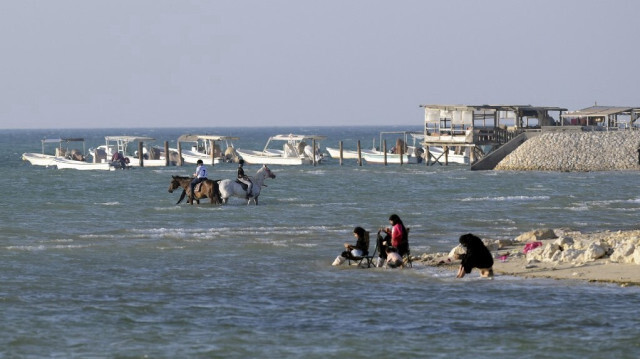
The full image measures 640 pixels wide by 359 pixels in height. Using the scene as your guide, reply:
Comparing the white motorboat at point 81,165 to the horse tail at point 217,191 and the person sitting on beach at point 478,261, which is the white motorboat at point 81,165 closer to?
the horse tail at point 217,191

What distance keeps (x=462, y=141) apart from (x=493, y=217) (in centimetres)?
3744

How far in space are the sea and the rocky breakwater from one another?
A: 28.5m

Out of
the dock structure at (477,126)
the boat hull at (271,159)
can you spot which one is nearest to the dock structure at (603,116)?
the dock structure at (477,126)

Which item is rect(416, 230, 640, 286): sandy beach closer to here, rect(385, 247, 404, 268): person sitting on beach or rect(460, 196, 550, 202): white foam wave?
rect(385, 247, 404, 268): person sitting on beach

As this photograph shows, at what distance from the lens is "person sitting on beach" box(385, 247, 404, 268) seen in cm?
2520

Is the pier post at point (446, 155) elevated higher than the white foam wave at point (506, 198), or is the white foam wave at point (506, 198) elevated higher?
the pier post at point (446, 155)

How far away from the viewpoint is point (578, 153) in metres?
74.6

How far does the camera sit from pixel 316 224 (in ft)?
125

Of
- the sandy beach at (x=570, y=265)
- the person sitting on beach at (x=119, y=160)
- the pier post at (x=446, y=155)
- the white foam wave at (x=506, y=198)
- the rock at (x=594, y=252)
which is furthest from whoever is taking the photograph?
the person sitting on beach at (x=119, y=160)

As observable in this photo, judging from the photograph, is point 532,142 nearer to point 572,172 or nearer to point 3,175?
point 572,172

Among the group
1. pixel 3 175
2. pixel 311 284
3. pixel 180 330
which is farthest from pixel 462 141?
pixel 180 330

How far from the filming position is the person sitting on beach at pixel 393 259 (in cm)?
2520

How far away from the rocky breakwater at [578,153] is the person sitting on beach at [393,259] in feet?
166

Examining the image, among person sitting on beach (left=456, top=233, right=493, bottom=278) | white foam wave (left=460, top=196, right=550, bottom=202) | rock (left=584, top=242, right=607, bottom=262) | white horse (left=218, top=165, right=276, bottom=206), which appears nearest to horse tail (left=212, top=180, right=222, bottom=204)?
white horse (left=218, top=165, right=276, bottom=206)
